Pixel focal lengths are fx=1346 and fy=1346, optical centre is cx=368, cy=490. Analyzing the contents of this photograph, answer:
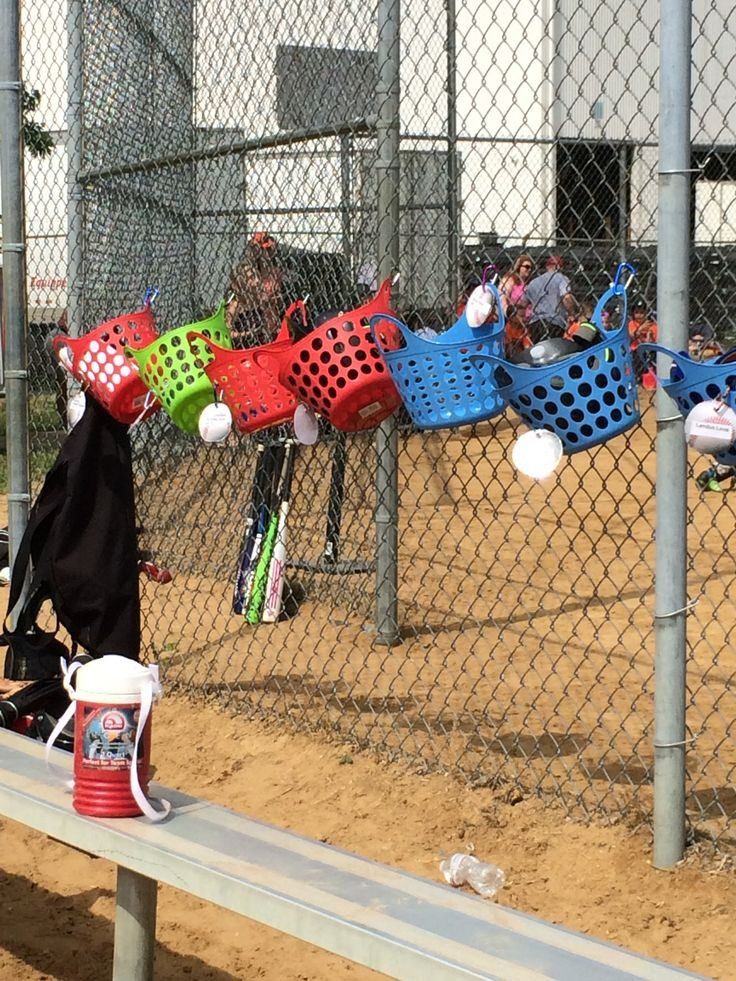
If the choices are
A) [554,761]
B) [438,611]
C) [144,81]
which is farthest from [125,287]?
[554,761]

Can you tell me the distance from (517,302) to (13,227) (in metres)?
1.87

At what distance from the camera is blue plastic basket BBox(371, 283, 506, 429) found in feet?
9.92

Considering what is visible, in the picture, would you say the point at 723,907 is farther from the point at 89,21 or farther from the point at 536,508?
the point at 536,508

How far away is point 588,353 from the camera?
111 inches

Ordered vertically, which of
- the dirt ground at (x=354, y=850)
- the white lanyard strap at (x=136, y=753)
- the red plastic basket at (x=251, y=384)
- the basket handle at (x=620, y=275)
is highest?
the basket handle at (x=620, y=275)

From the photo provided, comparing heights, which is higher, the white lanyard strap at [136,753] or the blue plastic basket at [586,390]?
the blue plastic basket at [586,390]

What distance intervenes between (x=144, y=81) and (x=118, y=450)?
4030 mm

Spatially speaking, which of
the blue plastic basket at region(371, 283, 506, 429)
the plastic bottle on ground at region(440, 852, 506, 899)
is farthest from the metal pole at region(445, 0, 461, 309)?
the plastic bottle on ground at region(440, 852, 506, 899)

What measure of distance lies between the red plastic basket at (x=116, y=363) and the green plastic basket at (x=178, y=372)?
Result: 11cm

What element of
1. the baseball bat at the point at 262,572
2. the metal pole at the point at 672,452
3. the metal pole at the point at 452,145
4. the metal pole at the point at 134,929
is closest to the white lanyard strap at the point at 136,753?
the metal pole at the point at 134,929

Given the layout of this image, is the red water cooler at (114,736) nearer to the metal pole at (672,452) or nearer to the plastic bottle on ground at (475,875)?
the plastic bottle on ground at (475,875)

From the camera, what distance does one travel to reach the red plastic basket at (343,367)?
326cm

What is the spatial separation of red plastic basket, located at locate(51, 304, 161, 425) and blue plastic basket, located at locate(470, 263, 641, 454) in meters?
1.26

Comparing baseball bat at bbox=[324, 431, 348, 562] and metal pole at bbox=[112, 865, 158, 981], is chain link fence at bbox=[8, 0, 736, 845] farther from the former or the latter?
metal pole at bbox=[112, 865, 158, 981]
